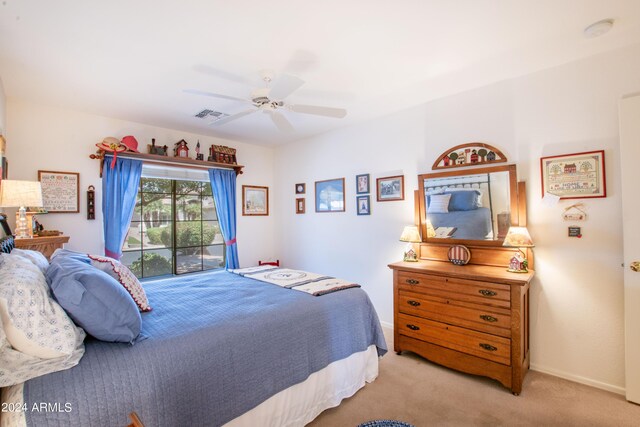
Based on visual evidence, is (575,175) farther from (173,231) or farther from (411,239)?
(173,231)

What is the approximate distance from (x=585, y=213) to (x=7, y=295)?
3.44m

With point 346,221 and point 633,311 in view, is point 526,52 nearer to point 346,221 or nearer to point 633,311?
point 633,311

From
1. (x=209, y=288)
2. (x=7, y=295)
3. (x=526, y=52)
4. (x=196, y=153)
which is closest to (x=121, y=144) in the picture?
(x=196, y=153)

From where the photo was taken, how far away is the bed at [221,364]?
1.12 meters

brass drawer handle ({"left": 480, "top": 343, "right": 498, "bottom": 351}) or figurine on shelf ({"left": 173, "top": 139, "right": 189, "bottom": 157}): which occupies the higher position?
figurine on shelf ({"left": 173, "top": 139, "right": 189, "bottom": 157})

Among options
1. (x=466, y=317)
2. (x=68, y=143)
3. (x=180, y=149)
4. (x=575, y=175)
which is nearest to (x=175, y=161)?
(x=180, y=149)

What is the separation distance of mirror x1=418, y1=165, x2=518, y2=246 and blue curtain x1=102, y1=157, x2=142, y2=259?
10.8ft

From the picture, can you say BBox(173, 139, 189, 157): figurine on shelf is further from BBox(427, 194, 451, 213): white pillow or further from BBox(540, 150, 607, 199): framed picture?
BBox(540, 150, 607, 199): framed picture

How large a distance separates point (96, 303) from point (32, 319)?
0.24 m

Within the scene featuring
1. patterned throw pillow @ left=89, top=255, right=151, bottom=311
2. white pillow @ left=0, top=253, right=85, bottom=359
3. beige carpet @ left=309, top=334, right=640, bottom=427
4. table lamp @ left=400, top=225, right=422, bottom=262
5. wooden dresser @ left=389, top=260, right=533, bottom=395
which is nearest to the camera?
Result: white pillow @ left=0, top=253, right=85, bottom=359

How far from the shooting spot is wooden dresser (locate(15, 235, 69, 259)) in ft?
7.57

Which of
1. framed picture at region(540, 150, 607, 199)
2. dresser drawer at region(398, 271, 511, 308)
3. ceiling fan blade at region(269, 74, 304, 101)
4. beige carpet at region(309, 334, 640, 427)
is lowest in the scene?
beige carpet at region(309, 334, 640, 427)

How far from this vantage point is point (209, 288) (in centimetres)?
240

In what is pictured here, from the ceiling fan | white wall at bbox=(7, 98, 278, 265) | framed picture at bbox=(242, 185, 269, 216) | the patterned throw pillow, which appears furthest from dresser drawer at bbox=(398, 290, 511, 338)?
white wall at bbox=(7, 98, 278, 265)
